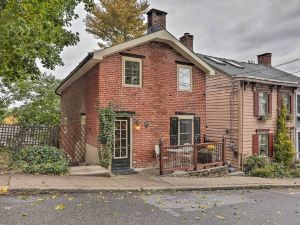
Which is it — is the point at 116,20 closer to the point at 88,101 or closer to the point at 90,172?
the point at 88,101

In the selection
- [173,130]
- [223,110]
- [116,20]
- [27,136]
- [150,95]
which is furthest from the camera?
[116,20]

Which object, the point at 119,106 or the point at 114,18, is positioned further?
the point at 114,18

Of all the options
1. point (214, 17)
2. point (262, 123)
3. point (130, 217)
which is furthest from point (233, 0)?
point (130, 217)

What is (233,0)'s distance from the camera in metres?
15.2

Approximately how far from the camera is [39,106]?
2295 centimetres

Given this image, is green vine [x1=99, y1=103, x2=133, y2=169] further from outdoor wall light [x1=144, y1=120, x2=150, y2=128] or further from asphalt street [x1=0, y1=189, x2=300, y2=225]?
asphalt street [x1=0, y1=189, x2=300, y2=225]

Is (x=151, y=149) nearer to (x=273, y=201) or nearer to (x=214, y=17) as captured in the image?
(x=273, y=201)

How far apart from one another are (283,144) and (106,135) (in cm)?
1196

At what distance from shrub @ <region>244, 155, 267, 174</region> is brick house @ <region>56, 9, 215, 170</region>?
11.6ft

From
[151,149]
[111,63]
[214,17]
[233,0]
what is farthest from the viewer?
[214,17]

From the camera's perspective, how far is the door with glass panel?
11805 millimetres

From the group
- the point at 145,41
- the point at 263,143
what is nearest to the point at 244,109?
the point at 263,143

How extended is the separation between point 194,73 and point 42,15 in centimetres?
779

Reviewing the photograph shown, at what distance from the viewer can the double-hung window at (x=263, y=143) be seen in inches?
661
